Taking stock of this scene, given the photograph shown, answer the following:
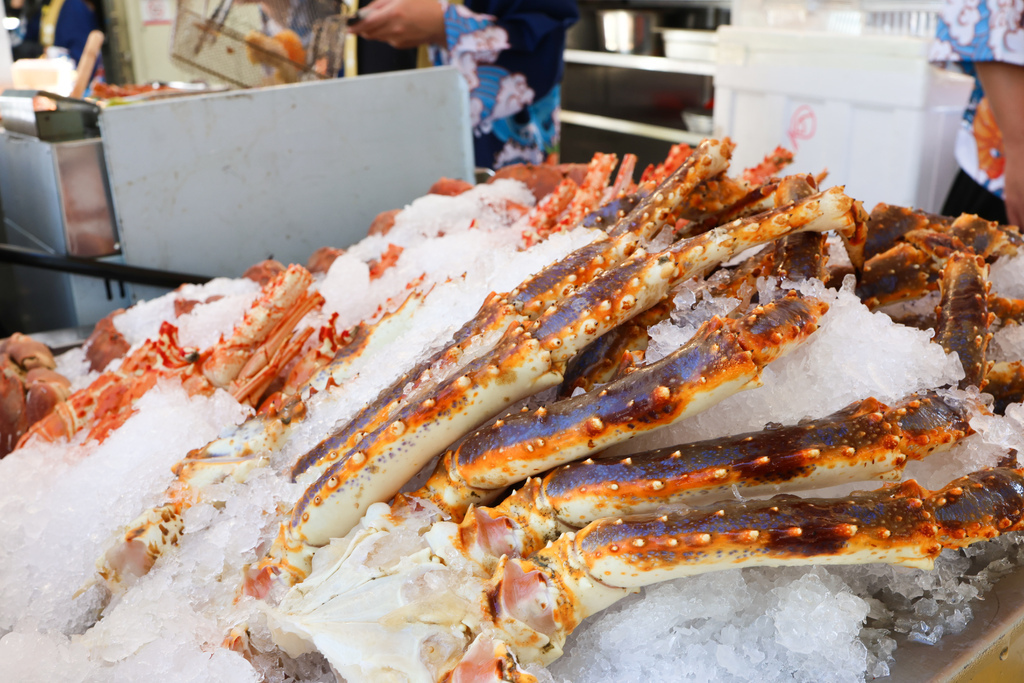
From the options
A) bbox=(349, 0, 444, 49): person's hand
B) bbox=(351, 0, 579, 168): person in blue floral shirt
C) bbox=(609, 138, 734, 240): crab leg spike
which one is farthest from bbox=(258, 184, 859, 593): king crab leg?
bbox=(349, 0, 444, 49): person's hand

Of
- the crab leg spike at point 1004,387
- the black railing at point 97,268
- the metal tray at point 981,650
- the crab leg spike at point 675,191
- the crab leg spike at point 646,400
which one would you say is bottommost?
the metal tray at point 981,650

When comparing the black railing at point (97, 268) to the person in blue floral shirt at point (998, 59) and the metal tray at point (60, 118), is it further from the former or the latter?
the person in blue floral shirt at point (998, 59)

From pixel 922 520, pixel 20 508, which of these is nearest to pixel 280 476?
pixel 20 508

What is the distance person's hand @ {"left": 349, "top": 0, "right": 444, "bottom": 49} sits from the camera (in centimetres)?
294

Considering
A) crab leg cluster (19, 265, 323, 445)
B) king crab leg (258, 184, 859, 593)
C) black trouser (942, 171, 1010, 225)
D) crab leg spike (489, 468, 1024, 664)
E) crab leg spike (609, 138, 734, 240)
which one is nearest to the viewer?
crab leg spike (489, 468, 1024, 664)

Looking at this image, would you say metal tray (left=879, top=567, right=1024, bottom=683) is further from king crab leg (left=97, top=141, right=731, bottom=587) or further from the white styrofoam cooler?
the white styrofoam cooler

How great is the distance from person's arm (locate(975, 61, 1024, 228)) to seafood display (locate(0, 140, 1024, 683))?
1.15m

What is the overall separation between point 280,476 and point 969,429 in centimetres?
91

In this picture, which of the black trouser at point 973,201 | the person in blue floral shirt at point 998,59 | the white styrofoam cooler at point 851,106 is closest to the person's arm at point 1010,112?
the person in blue floral shirt at point 998,59

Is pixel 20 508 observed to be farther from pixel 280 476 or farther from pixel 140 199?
pixel 140 199

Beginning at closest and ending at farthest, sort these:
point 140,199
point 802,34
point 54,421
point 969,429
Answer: point 969,429 < point 54,421 < point 140,199 < point 802,34

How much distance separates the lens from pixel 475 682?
777 millimetres

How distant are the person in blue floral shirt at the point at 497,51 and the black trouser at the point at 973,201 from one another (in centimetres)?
148

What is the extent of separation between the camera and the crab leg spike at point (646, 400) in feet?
2.72
